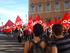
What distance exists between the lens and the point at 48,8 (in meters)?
65.9

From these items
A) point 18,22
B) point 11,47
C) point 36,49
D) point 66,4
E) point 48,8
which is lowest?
point 11,47

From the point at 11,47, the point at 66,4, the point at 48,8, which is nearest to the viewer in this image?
the point at 11,47

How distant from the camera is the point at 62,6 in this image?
64000mm

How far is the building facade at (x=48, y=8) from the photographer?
63750mm

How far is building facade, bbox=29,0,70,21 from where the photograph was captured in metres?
63.8

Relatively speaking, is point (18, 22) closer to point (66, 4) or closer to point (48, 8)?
point (66, 4)

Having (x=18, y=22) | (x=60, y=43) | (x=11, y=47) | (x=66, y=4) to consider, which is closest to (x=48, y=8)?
(x=66, y=4)

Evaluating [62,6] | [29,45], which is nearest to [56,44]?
[29,45]

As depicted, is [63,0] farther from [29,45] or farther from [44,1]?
[29,45]

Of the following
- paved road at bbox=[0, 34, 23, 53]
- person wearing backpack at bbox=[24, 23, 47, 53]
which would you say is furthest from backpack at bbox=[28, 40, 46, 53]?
paved road at bbox=[0, 34, 23, 53]

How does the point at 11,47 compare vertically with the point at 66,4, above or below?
below

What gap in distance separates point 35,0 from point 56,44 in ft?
211

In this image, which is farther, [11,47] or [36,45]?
[11,47]

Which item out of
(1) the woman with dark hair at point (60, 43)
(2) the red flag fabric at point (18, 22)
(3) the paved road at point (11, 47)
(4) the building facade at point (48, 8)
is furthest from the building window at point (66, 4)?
(1) the woman with dark hair at point (60, 43)
